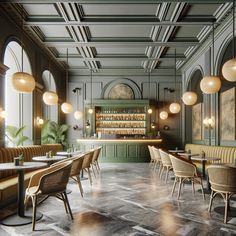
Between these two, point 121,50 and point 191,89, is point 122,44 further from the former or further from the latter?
point 191,89

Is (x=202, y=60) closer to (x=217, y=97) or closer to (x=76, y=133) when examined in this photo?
(x=217, y=97)

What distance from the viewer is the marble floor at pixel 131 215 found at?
11.0ft

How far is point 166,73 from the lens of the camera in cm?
1216

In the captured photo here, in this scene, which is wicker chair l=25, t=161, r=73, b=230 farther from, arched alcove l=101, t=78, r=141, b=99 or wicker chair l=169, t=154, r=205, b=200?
arched alcove l=101, t=78, r=141, b=99

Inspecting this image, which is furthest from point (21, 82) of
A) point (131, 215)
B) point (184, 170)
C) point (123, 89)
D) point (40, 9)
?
point (123, 89)

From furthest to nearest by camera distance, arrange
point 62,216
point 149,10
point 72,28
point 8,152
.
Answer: point 72,28 → point 149,10 → point 8,152 → point 62,216

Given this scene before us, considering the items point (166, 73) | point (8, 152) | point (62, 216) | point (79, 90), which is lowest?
point (62, 216)

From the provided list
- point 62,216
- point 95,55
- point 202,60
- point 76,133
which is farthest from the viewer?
point 76,133

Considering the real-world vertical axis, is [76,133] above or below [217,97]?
below

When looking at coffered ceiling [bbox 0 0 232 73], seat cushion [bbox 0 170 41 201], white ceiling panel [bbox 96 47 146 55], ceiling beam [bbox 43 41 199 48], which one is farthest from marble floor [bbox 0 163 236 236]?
white ceiling panel [bbox 96 47 146 55]

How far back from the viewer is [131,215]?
13.0 feet

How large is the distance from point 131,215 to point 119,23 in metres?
4.60

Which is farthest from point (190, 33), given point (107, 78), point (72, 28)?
point (107, 78)

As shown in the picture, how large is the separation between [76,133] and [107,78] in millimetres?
2935
